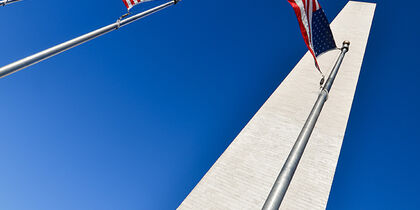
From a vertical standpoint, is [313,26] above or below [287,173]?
above

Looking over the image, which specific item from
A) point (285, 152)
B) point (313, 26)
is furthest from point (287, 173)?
point (285, 152)

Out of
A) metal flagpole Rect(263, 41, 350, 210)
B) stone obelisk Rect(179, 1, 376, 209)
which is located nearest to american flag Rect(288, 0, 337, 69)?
metal flagpole Rect(263, 41, 350, 210)

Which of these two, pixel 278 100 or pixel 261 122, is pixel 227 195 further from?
pixel 278 100

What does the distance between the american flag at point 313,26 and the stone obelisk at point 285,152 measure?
5.89 meters

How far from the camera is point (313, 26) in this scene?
28.0 ft

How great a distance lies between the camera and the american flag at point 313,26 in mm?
7806

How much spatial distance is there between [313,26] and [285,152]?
23.7 feet

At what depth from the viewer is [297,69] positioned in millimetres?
21594

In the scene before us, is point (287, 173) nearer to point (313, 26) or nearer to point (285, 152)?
point (313, 26)

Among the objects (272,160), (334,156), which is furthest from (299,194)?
(334,156)

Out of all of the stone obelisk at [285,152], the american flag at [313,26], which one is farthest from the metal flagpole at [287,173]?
the stone obelisk at [285,152]

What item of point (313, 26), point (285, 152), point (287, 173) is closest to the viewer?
point (287, 173)

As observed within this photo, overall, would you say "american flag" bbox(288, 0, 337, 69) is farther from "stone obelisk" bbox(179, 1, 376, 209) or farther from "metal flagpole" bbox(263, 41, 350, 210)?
"stone obelisk" bbox(179, 1, 376, 209)

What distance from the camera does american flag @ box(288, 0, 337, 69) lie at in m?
7.81
